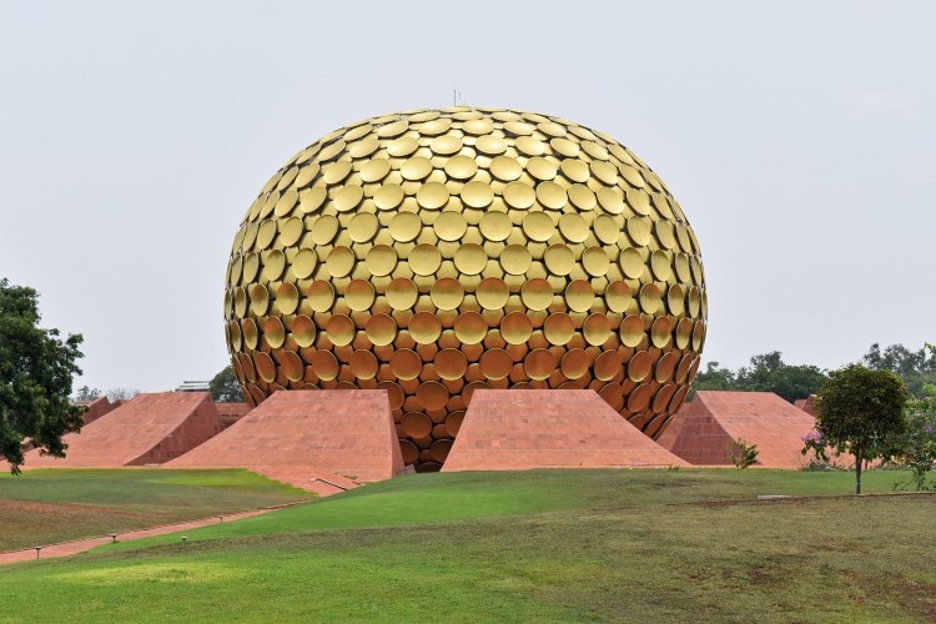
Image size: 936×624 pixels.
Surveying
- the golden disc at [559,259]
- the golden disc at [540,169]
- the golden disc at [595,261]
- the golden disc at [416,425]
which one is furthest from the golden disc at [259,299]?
the golden disc at [595,261]

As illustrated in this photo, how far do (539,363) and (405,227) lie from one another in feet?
17.6

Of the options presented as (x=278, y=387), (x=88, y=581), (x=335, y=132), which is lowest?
(x=88, y=581)

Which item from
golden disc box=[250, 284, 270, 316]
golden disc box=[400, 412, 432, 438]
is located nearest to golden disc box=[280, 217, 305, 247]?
golden disc box=[250, 284, 270, 316]

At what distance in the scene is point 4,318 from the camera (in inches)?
854

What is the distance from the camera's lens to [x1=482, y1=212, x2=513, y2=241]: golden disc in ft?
109

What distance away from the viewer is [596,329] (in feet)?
111

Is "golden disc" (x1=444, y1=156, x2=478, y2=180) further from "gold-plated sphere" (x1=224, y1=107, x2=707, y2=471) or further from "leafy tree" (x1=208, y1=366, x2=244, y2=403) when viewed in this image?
"leafy tree" (x1=208, y1=366, x2=244, y2=403)

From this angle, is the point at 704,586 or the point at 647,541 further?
the point at 647,541

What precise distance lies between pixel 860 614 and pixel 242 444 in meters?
22.6

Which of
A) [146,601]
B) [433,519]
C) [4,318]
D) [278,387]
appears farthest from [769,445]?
[146,601]

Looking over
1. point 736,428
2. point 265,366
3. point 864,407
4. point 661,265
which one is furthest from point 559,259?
point 864,407

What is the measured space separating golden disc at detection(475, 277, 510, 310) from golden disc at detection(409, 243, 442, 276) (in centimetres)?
139

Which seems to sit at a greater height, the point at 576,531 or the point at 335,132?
the point at 335,132

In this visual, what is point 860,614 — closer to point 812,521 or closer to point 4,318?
point 812,521
